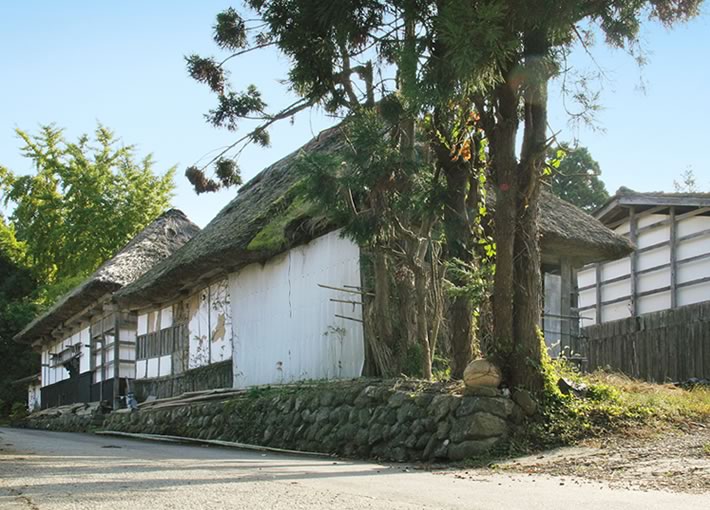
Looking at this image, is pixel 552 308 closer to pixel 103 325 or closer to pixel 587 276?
pixel 587 276

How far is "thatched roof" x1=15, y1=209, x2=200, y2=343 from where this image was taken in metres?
21.8

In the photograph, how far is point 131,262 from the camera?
2247 centimetres

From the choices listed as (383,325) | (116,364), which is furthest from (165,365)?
(383,325)

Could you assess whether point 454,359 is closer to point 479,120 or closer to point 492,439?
point 492,439

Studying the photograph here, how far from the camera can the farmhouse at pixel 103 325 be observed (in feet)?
73.2

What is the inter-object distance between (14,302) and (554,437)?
32.8 m

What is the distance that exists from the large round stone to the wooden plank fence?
722cm

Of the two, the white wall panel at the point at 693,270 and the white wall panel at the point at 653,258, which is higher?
the white wall panel at the point at 653,258

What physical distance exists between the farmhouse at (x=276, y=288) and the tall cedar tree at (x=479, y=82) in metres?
2.62

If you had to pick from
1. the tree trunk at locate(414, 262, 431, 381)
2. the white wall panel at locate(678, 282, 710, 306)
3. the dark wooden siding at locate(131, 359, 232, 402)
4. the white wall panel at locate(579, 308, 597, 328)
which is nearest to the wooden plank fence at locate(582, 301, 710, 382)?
the white wall panel at locate(678, 282, 710, 306)

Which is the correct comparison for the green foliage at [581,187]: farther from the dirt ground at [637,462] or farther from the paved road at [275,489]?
the paved road at [275,489]

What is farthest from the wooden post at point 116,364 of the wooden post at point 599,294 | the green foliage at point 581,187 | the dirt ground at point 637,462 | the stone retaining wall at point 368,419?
the green foliage at point 581,187

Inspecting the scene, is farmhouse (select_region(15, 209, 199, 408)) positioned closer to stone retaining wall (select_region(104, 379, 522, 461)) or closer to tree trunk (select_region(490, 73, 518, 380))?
stone retaining wall (select_region(104, 379, 522, 461))

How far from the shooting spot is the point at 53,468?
24.8ft
